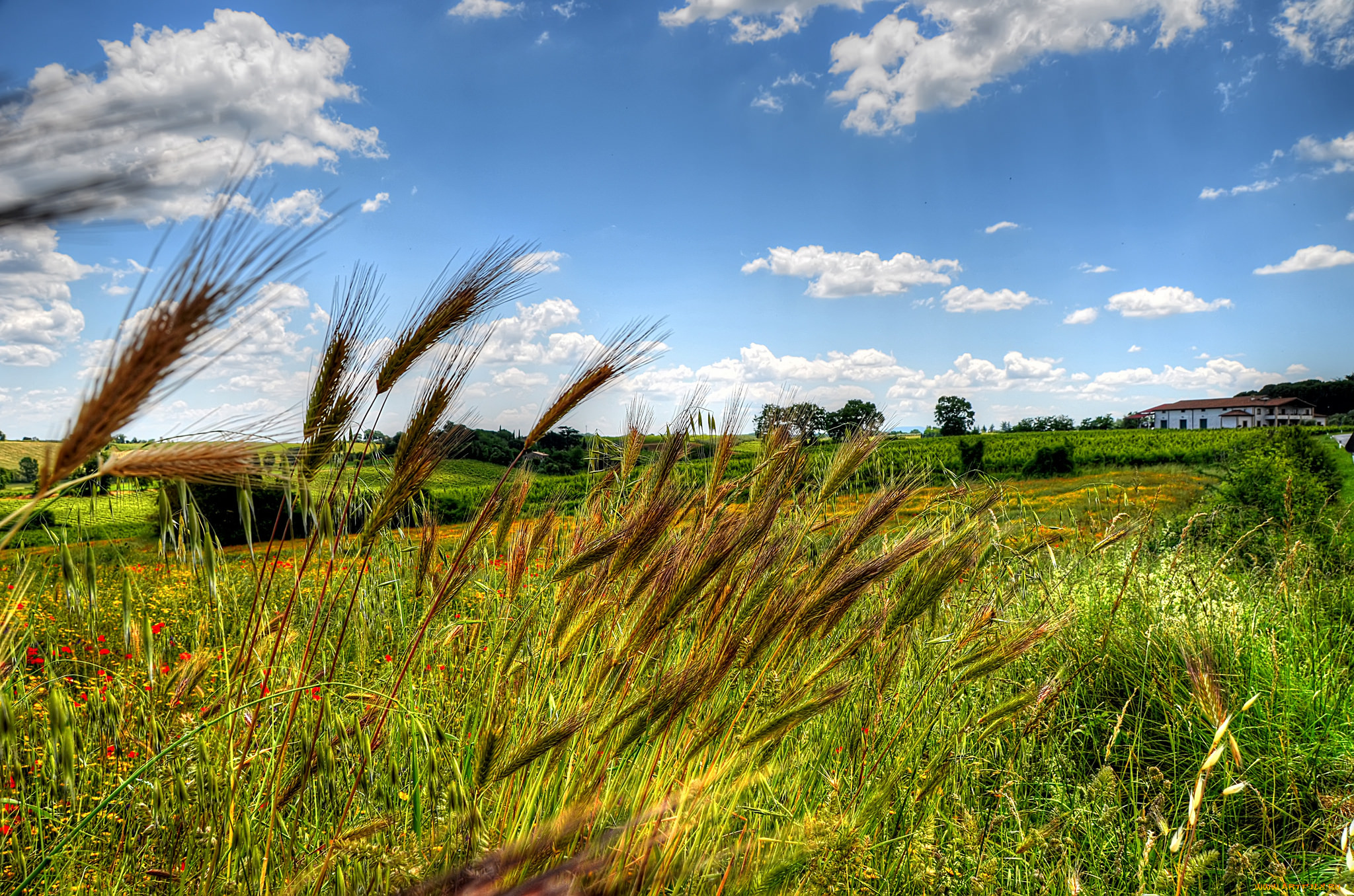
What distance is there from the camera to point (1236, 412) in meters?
84.2

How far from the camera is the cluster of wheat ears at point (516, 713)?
105 centimetres

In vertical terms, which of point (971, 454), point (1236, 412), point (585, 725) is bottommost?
point (971, 454)

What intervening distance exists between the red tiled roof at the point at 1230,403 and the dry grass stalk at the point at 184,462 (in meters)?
110

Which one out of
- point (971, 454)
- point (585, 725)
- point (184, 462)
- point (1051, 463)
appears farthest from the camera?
point (1051, 463)

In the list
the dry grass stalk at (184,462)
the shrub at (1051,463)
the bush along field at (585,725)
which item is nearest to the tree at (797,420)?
the bush along field at (585,725)

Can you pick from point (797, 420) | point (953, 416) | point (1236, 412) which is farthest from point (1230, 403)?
point (797, 420)

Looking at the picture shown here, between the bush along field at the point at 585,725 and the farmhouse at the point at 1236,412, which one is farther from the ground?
the farmhouse at the point at 1236,412

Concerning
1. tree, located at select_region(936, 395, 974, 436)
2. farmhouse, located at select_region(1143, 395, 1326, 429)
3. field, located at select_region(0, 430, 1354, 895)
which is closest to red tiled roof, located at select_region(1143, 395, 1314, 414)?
farmhouse, located at select_region(1143, 395, 1326, 429)

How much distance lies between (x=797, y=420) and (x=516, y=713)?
160 centimetres

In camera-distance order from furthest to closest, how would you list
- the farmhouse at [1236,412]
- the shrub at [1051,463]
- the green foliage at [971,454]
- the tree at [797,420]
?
the farmhouse at [1236,412]
the shrub at [1051,463]
the green foliage at [971,454]
the tree at [797,420]

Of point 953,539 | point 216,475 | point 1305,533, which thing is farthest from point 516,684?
point 1305,533

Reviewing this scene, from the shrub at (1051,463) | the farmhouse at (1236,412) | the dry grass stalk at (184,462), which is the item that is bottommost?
the shrub at (1051,463)

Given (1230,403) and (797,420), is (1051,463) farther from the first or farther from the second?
(1230,403)

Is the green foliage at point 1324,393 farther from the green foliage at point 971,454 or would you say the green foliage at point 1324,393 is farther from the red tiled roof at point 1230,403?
the green foliage at point 971,454
